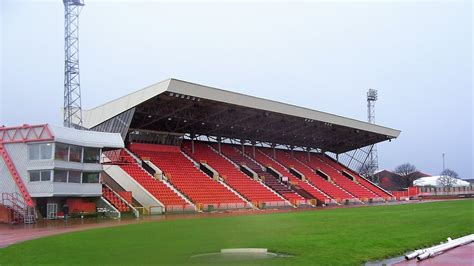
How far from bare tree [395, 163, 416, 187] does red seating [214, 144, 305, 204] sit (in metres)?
78.0

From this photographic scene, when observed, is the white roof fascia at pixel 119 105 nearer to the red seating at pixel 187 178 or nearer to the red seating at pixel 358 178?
the red seating at pixel 187 178

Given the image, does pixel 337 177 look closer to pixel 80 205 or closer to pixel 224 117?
pixel 224 117

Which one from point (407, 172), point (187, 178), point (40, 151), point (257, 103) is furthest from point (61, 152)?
Result: point (407, 172)

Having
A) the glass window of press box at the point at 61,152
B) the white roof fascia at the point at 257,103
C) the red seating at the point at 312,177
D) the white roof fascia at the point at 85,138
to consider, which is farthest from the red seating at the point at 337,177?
the glass window of press box at the point at 61,152

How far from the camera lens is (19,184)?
32094 mm

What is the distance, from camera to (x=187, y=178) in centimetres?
4753

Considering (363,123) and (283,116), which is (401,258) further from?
(363,123)

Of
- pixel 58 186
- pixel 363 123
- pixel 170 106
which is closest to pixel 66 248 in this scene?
pixel 58 186

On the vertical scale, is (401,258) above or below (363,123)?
below

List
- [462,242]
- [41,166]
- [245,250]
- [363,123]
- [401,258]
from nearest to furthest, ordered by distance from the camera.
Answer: [401,258] < [245,250] < [462,242] < [41,166] < [363,123]

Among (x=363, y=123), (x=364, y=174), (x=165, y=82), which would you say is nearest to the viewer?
(x=165, y=82)

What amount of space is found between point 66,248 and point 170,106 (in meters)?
31.1

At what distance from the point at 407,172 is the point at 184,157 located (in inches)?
3815

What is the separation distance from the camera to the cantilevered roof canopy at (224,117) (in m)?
42.8
